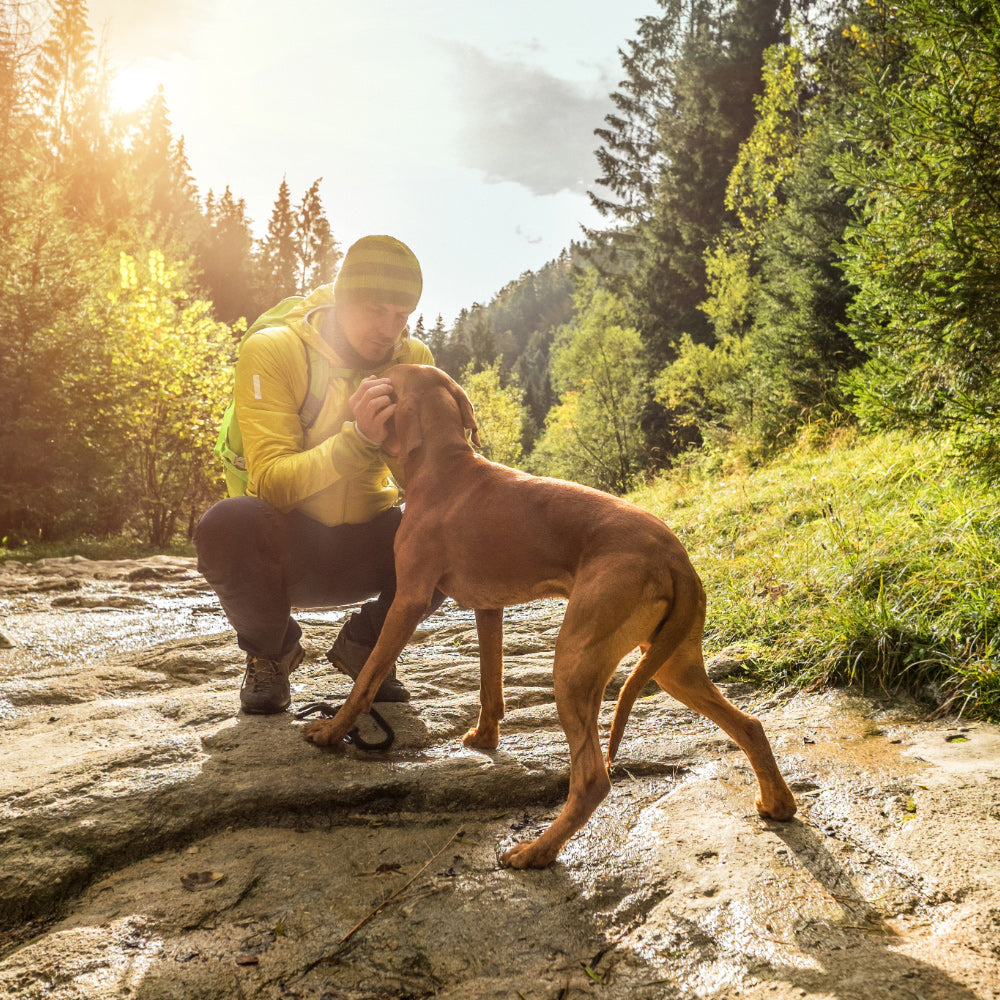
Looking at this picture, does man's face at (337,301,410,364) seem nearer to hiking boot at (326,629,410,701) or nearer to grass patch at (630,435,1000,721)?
hiking boot at (326,629,410,701)

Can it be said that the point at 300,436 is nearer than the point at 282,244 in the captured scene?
Yes

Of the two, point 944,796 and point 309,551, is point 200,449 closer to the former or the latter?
point 309,551

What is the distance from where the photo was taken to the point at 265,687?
3207mm

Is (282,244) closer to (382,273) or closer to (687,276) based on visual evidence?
(687,276)

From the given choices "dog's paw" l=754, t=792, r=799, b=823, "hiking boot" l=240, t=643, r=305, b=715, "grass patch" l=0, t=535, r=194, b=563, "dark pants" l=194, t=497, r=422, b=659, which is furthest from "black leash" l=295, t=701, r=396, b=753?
"grass patch" l=0, t=535, r=194, b=563

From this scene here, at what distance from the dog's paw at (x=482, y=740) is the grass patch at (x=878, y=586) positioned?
5.56 feet

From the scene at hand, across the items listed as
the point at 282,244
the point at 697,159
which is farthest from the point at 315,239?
the point at 697,159

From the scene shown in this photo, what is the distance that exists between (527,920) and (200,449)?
701 inches

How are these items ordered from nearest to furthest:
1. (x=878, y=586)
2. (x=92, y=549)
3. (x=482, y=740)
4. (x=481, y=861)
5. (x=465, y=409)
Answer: (x=481, y=861) → (x=482, y=740) → (x=465, y=409) → (x=878, y=586) → (x=92, y=549)

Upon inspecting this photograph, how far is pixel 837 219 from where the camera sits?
1459cm

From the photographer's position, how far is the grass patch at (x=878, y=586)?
3232mm

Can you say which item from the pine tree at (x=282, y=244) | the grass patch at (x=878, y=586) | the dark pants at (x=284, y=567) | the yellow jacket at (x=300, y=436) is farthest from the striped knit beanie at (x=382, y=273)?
the pine tree at (x=282, y=244)

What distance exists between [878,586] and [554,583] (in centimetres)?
259

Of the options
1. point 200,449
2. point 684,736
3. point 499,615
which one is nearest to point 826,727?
point 684,736
